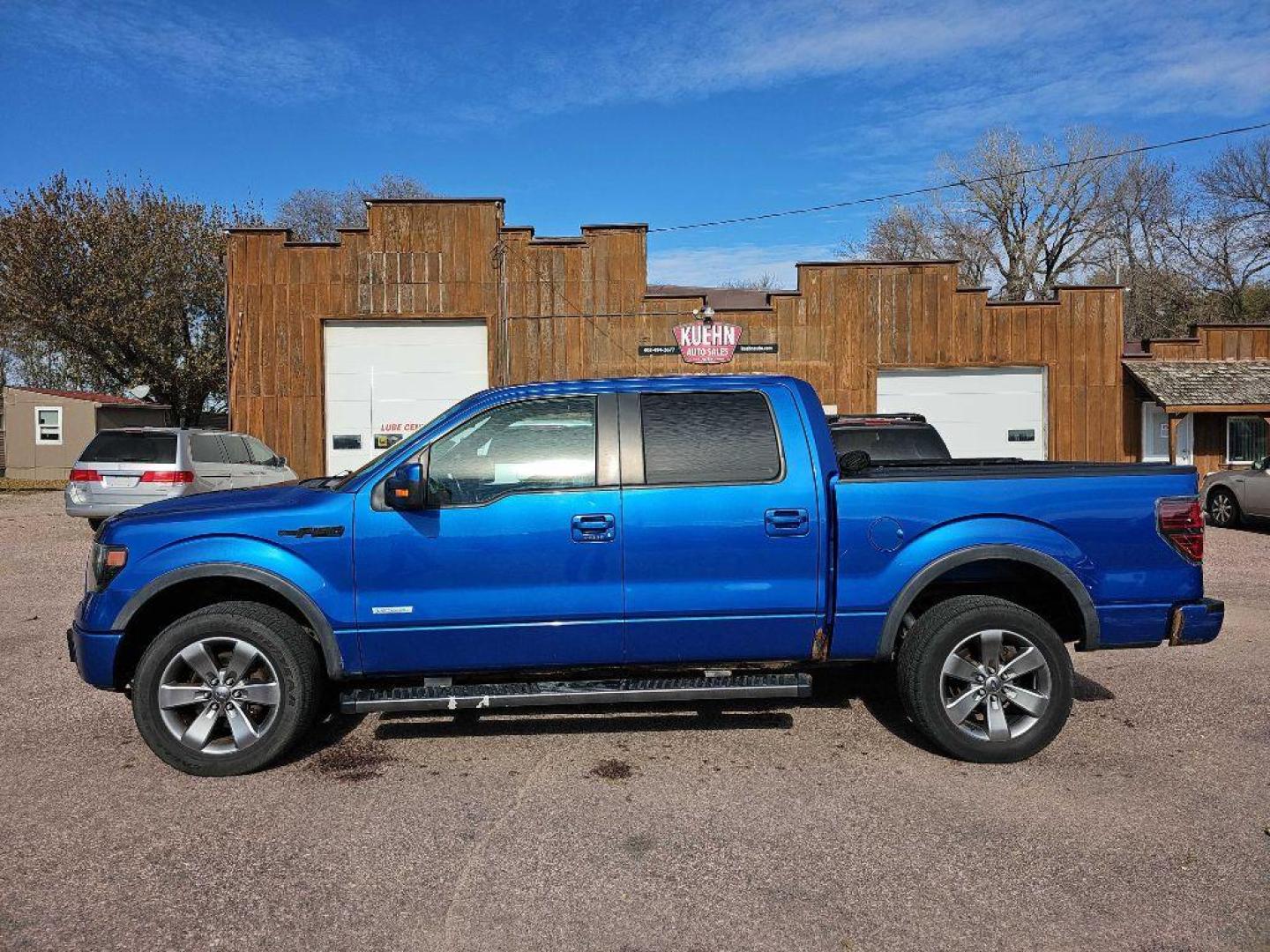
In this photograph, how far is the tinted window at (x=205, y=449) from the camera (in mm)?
12406

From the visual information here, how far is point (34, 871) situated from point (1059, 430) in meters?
19.4

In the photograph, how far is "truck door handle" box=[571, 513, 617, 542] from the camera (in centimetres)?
423

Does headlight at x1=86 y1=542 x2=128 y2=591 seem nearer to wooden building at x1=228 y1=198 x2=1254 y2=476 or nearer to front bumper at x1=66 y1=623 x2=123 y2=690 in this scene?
front bumper at x1=66 y1=623 x2=123 y2=690

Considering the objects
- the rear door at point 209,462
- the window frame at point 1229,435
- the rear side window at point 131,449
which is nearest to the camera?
the rear side window at point 131,449

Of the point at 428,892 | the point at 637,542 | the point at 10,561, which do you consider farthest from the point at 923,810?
the point at 10,561

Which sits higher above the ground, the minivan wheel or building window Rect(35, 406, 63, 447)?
building window Rect(35, 406, 63, 447)

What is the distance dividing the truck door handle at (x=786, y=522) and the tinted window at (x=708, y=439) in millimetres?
188

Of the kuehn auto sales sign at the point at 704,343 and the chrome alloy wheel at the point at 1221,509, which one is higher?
the kuehn auto sales sign at the point at 704,343

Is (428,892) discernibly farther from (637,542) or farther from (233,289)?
(233,289)

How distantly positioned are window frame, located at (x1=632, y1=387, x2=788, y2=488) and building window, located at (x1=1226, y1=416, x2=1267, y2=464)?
20009mm

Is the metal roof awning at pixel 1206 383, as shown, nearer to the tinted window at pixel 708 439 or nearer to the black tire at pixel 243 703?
the tinted window at pixel 708 439

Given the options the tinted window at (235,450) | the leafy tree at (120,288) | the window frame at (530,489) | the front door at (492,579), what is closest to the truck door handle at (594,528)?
the front door at (492,579)

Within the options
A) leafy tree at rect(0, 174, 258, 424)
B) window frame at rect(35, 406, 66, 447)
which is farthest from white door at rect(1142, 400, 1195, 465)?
window frame at rect(35, 406, 66, 447)

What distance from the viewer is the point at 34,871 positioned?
11.0ft
